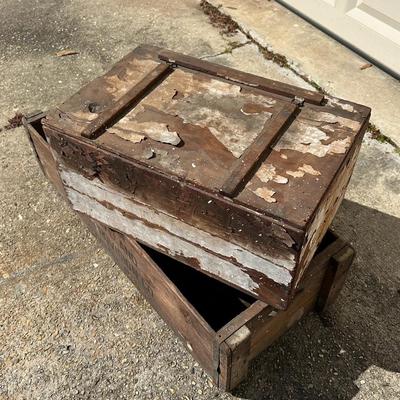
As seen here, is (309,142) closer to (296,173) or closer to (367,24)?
(296,173)

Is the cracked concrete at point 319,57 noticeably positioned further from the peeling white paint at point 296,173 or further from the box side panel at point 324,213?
the peeling white paint at point 296,173

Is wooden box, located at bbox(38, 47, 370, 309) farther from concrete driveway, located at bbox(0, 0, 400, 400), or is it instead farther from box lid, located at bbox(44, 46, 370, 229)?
concrete driveway, located at bbox(0, 0, 400, 400)

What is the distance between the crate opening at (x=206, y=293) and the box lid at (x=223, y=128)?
2.23 ft

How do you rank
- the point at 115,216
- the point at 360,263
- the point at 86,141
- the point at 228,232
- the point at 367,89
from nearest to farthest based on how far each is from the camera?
the point at 228,232 → the point at 86,141 → the point at 115,216 → the point at 360,263 → the point at 367,89

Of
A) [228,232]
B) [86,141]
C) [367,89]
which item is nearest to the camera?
[228,232]

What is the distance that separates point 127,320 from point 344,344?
1036 millimetres

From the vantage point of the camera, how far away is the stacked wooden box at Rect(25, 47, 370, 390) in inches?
63.2

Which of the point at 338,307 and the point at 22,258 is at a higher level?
the point at 338,307

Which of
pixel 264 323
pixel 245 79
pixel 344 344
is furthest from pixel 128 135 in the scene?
pixel 344 344

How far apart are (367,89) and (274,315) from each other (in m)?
2.39

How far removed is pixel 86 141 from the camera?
5.91 ft

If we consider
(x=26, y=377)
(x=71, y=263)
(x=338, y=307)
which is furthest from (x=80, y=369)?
(x=338, y=307)

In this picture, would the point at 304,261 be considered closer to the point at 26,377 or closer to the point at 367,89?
the point at 26,377

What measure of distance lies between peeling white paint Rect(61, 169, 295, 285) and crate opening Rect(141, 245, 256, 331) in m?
0.35
